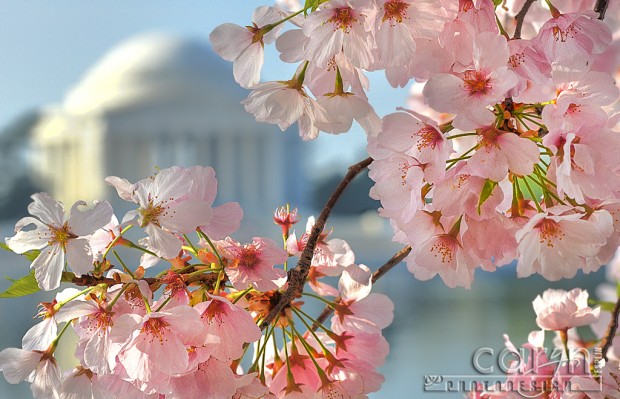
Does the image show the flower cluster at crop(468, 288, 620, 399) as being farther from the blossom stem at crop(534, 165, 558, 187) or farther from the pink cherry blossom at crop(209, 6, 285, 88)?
the pink cherry blossom at crop(209, 6, 285, 88)

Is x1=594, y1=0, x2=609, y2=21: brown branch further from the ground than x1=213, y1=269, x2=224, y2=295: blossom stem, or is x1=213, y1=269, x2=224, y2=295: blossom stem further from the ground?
x1=594, y1=0, x2=609, y2=21: brown branch

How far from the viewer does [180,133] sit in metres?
10.5

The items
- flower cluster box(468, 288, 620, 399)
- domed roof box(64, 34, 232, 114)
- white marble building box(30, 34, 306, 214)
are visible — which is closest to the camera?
flower cluster box(468, 288, 620, 399)

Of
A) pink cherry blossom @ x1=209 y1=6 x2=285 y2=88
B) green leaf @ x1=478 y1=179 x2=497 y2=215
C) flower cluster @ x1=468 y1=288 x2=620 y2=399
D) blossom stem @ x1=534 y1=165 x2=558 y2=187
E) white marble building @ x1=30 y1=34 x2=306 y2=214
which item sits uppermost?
white marble building @ x1=30 y1=34 x2=306 y2=214

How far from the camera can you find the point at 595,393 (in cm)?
44

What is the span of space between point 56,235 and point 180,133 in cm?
1037

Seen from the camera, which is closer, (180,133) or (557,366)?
(557,366)

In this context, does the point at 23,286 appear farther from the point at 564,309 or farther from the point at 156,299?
the point at 564,309

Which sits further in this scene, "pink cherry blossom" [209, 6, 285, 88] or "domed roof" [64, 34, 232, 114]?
"domed roof" [64, 34, 232, 114]

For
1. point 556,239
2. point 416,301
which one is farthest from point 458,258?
point 416,301

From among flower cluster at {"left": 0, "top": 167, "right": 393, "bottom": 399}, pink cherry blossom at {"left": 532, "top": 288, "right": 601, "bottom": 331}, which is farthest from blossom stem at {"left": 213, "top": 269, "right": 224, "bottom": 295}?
pink cherry blossom at {"left": 532, "top": 288, "right": 601, "bottom": 331}

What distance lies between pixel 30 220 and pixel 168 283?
2.8 inches

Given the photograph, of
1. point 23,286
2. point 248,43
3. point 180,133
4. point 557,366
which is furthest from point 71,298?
point 180,133

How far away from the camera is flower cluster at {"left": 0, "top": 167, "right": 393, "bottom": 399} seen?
1.12 ft
